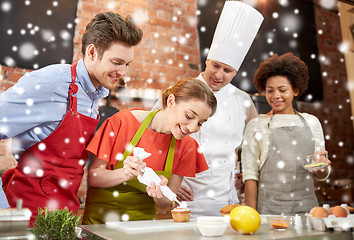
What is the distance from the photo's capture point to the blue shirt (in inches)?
46.2

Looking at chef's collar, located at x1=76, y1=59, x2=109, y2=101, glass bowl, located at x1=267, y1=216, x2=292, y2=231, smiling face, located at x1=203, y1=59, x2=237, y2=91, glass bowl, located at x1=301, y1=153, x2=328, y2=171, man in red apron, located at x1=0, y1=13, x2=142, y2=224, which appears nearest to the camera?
glass bowl, located at x1=267, y1=216, x2=292, y2=231

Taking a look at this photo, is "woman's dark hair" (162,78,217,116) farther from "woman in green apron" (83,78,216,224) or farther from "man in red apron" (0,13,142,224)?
"man in red apron" (0,13,142,224)

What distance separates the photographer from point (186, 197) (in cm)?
169

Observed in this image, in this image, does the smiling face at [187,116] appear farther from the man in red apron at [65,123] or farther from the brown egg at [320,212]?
the brown egg at [320,212]

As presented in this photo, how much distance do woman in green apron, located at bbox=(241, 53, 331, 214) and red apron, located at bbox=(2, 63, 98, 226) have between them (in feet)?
3.02

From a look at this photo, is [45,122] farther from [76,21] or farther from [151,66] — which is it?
[151,66]

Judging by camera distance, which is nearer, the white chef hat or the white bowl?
the white bowl

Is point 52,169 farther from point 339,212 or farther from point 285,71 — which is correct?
point 285,71

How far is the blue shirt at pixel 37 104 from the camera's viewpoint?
1174mm

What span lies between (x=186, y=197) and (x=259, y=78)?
83 cm

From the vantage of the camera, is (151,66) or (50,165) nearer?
(50,165)

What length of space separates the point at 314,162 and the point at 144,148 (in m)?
0.85

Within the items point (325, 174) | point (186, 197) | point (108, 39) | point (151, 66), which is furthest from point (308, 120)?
point (108, 39)

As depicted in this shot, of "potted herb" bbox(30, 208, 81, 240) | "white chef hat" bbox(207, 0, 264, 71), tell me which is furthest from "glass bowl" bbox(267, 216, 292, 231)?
"white chef hat" bbox(207, 0, 264, 71)
